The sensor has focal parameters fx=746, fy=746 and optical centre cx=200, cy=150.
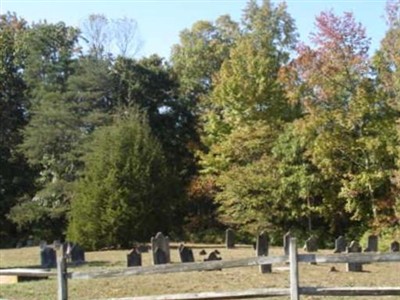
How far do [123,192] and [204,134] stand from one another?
39.0 feet

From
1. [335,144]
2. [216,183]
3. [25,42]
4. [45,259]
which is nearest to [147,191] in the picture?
[216,183]

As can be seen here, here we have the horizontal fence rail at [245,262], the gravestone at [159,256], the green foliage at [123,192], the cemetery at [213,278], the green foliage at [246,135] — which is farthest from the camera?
the green foliage at [246,135]

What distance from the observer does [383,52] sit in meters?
39.3

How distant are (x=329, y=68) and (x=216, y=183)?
10.2 meters

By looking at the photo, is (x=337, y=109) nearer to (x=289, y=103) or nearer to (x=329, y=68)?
(x=329, y=68)

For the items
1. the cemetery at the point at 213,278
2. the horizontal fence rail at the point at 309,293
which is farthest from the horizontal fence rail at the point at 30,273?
the horizontal fence rail at the point at 309,293

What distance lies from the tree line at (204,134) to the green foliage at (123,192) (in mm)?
70

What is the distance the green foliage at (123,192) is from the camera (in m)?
36.4

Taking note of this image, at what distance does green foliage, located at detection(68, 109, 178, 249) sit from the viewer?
36406mm

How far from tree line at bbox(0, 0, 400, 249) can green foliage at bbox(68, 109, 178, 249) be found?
70mm

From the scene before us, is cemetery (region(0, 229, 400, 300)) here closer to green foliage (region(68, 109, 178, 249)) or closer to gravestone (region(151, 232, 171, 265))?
gravestone (region(151, 232, 171, 265))

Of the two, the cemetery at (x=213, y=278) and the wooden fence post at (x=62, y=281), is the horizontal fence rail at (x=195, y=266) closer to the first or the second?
the cemetery at (x=213, y=278)

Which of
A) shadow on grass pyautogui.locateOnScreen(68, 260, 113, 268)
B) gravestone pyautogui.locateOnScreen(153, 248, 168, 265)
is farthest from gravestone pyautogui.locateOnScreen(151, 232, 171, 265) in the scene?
shadow on grass pyautogui.locateOnScreen(68, 260, 113, 268)

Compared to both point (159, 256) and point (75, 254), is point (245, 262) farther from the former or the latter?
point (75, 254)
